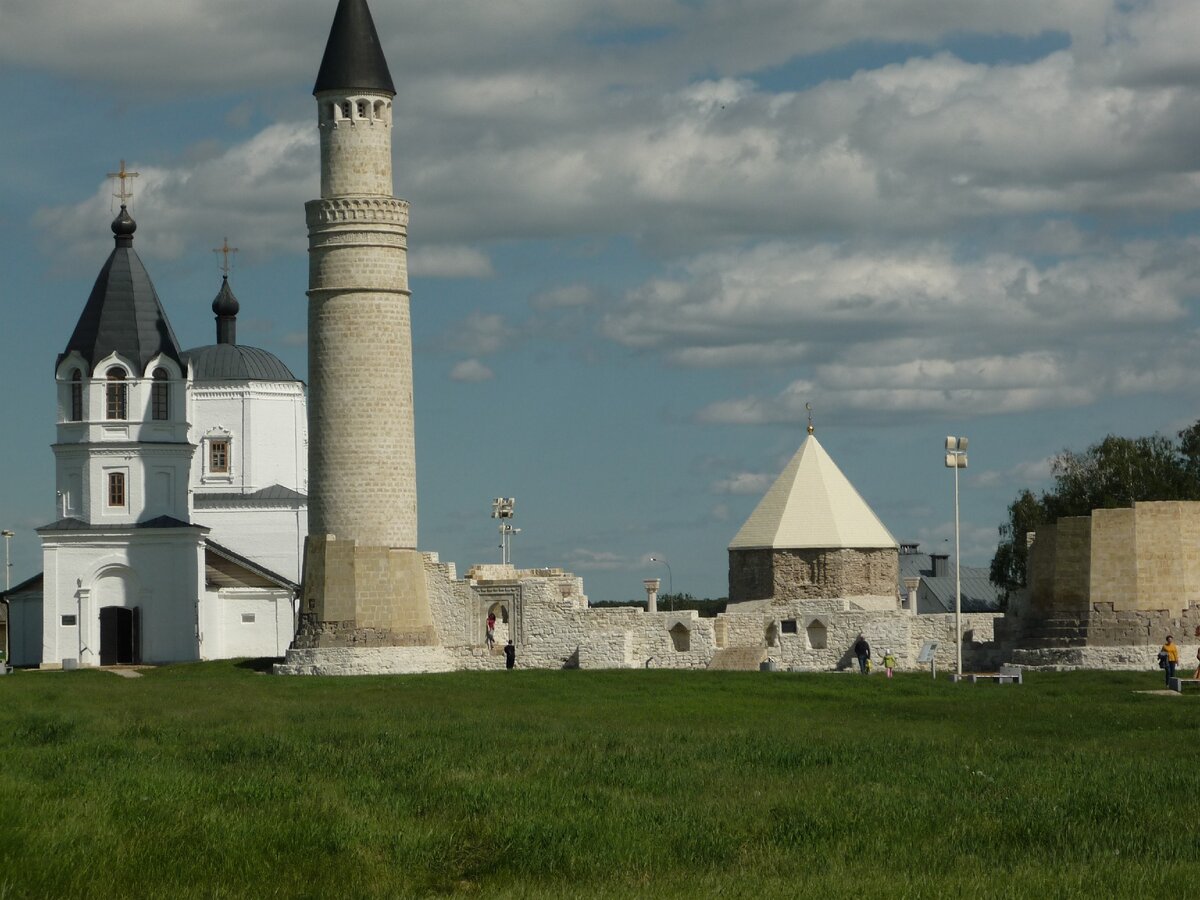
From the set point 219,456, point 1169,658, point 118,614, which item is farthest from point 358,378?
point 219,456

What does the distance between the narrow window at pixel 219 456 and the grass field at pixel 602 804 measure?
31.2 metres

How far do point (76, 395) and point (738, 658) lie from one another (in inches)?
717

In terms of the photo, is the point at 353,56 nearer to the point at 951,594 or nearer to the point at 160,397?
the point at 160,397

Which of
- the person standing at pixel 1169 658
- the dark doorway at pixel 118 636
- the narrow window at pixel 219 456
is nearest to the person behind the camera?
the person standing at pixel 1169 658

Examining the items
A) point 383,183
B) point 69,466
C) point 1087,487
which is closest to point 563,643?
point 383,183

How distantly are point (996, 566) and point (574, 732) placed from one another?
44607 millimetres

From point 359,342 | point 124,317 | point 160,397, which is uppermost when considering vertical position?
point 124,317

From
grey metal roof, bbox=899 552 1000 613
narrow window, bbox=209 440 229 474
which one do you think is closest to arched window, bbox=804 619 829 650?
narrow window, bbox=209 440 229 474

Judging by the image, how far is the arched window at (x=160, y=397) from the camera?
48312 millimetres

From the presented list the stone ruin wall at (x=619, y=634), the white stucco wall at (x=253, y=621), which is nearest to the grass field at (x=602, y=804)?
the stone ruin wall at (x=619, y=634)

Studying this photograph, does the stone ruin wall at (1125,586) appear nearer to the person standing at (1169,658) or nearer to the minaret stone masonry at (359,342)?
the person standing at (1169,658)

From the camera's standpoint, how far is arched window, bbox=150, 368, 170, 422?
48312 mm

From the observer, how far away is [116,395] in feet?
158

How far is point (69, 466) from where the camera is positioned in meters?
47.9
